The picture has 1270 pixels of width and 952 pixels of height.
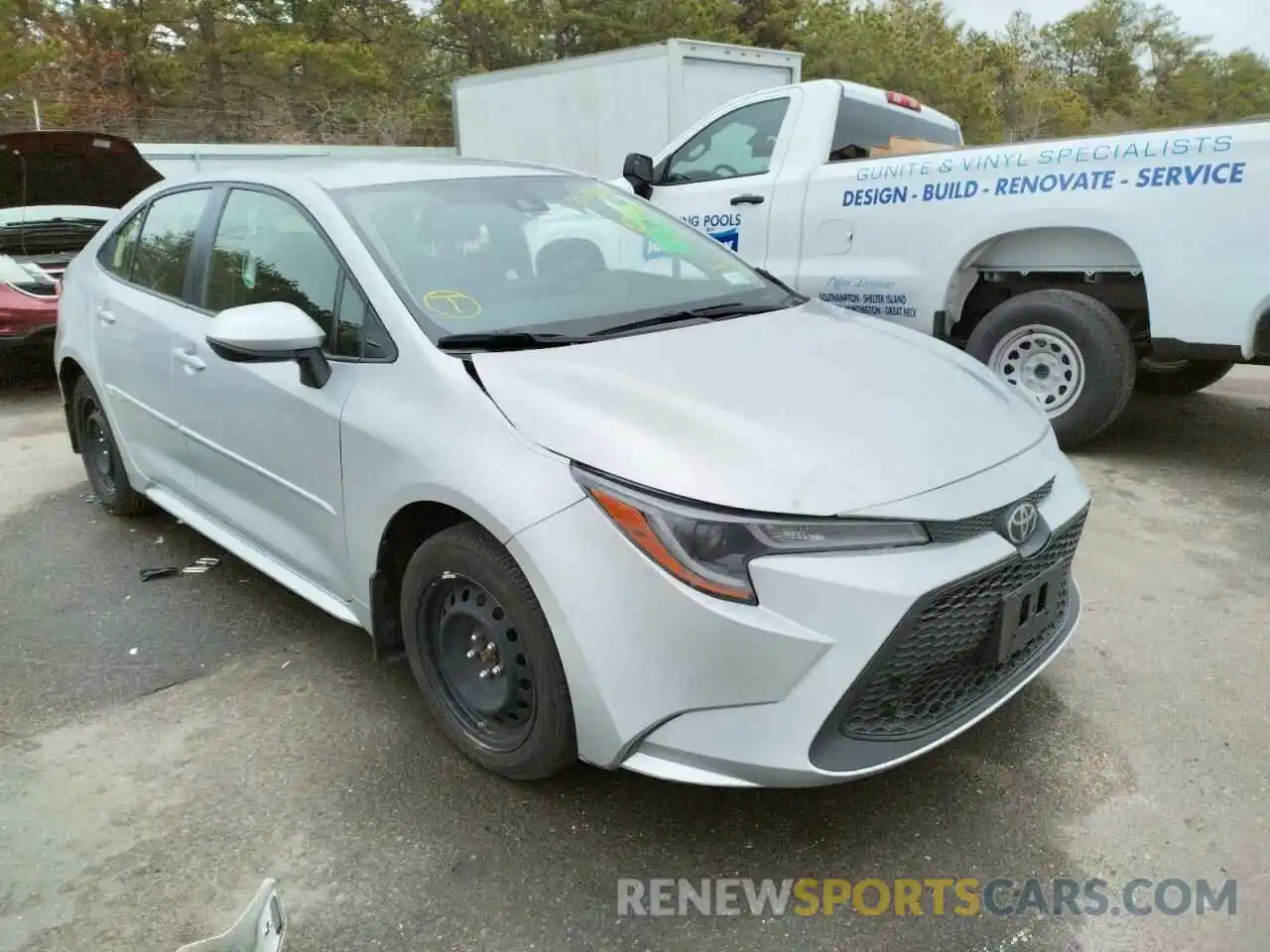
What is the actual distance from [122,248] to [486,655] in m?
2.93

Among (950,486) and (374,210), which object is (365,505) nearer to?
(374,210)

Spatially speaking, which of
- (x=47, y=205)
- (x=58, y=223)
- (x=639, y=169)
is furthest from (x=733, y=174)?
(x=47, y=205)

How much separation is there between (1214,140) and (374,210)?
145 inches

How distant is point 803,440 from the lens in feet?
7.29

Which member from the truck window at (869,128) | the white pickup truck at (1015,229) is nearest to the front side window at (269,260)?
the white pickup truck at (1015,229)

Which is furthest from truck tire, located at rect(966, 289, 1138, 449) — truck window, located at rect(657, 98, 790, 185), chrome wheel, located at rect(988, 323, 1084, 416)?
truck window, located at rect(657, 98, 790, 185)

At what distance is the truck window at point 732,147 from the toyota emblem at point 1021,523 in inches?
168

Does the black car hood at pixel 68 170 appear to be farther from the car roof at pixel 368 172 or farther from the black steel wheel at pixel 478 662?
the black steel wheel at pixel 478 662

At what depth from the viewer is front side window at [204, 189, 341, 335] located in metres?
2.94

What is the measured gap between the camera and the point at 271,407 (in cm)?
302

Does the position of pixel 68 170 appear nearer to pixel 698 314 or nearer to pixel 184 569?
pixel 184 569

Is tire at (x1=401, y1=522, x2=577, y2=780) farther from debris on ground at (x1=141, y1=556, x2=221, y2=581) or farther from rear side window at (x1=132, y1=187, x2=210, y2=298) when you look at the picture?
rear side window at (x1=132, y1=187, x2=210, y2=298)

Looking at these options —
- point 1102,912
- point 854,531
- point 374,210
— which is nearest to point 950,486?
point 854,531

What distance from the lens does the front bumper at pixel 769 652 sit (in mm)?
2016
